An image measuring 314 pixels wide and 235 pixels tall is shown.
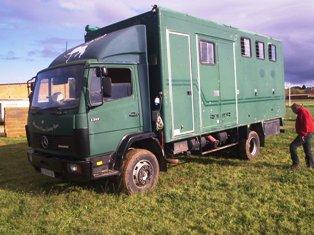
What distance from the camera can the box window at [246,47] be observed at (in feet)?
40.3

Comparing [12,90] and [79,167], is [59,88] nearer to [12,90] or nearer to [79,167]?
[79,167]

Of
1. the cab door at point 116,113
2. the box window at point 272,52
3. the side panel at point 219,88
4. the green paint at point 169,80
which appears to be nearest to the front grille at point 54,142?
the green paint at point 169,80

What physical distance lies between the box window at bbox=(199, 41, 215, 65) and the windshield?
3.43 metres

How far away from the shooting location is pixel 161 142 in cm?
920

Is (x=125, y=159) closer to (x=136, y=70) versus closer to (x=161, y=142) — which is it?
(x=161, y=142)

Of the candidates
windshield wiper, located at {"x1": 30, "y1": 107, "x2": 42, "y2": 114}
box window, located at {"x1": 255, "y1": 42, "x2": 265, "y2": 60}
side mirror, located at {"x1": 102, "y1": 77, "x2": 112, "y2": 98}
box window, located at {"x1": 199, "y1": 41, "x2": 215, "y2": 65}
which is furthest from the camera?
box window, located at {"x1": 255, "y1": 42, "x2": 265, "y2": 60}

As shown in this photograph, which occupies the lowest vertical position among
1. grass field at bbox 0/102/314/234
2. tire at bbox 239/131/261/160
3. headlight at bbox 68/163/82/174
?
grass field at bbox 0/102/314/234

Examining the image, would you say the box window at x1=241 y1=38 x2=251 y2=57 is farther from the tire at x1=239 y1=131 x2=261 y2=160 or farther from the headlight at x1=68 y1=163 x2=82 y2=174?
the headlight at x1=68 y1=163 x2=82 y2=174

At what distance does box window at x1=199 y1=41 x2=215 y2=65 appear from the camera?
10.3m

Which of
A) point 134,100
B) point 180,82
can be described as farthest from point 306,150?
point 134,100

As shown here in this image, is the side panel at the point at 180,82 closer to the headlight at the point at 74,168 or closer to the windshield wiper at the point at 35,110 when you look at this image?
the headlight at the point at 74,168

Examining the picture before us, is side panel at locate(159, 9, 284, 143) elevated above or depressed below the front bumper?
above

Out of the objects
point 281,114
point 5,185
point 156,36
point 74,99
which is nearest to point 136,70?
point 156,36

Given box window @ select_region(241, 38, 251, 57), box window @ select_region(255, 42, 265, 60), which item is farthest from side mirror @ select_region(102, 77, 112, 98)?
box window @ select_region(255, 42, 265, 60)
